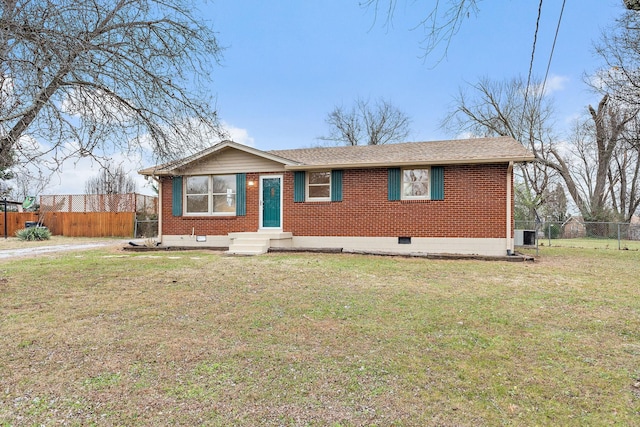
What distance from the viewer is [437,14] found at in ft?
8.84

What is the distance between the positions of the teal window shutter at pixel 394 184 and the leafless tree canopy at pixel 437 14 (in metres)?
8.56

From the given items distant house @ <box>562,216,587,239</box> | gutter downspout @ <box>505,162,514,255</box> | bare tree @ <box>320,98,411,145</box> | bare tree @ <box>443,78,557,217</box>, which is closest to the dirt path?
gutter downspout @ <box>505,162,514,255</box>

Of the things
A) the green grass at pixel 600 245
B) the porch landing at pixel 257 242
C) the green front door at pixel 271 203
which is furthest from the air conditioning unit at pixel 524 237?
the green front door at pixel 271 203

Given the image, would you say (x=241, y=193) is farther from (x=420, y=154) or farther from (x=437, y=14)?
(x=437, y=14)

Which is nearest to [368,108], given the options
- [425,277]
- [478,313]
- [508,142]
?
[508,142]

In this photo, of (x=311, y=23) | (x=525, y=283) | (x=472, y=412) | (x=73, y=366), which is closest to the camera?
(x=472, y=412)

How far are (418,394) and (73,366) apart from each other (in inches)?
111

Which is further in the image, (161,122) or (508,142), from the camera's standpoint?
(508,142)

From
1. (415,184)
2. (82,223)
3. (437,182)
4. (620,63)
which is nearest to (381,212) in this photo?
(415,184)

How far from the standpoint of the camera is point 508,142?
1196 cm

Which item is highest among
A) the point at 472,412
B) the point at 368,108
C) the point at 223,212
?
the point at 368,108

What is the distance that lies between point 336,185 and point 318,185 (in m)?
0.67

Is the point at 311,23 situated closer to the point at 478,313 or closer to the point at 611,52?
the point at 478,313

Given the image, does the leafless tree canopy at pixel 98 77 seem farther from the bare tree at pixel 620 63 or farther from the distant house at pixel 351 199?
the bare tree at pixel 620 63
